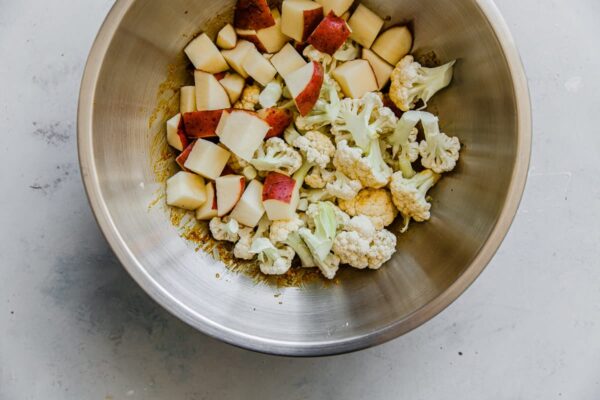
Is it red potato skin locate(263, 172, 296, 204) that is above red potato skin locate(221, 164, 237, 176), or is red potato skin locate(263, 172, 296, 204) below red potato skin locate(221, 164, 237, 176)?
above

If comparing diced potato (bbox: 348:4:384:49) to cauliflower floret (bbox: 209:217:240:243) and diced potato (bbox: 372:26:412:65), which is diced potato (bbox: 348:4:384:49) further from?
cauliflower floret (bbox: 209:217:240:243)

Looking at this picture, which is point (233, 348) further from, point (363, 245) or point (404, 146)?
point (404, 146)

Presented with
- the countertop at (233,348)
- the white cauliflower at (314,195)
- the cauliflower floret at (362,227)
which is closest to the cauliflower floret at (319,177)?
the white cauliflower at (314,195)

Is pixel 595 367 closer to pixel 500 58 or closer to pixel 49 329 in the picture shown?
pixel 500 58

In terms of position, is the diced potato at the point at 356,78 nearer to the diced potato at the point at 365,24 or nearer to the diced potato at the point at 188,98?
the diced potato at the point at 365,24

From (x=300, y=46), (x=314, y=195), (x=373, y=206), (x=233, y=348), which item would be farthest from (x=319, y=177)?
(x=233, y=348)

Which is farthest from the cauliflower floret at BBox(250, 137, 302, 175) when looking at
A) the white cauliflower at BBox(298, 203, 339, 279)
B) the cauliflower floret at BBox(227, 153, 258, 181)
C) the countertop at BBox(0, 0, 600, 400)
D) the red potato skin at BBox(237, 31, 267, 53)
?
the countertop at BBox(0, 0, 600, 400)
